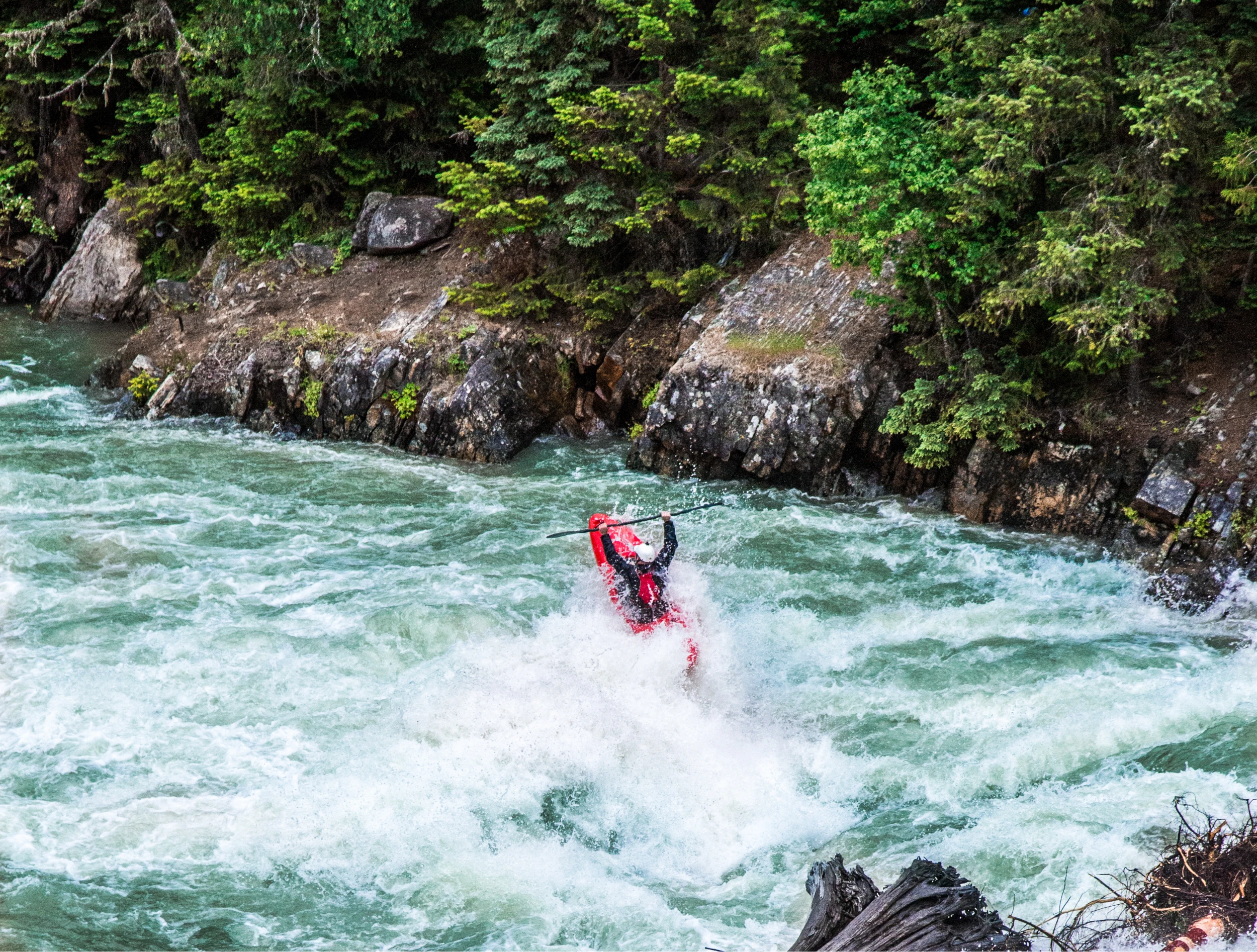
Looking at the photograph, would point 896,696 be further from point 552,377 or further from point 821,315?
point 552,377

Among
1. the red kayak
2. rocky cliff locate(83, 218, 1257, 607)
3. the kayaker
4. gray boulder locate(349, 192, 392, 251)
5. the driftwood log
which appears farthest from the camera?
gray boulder locate(349, 192, 392, 251)

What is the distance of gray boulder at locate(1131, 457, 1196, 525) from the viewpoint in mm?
10391

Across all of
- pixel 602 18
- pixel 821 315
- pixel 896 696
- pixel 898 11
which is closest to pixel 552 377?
pixel 821 315

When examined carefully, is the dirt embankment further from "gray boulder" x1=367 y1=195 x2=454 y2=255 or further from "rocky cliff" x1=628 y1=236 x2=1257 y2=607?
"rocky cliff" x1=628 y1=236 x2=1257 y2=607

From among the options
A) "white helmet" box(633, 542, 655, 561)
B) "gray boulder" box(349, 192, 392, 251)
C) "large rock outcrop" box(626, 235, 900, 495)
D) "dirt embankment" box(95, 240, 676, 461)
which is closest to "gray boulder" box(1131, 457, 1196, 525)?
Result: "large rock outcrop" box(626, 235, 900, 495)

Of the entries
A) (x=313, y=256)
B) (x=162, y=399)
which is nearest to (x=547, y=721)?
(x=162, y=399)

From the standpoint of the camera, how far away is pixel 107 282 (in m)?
21.2

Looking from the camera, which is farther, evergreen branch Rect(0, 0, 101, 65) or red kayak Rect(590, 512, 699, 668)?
evergreen branch Rect(0, 0, 101, 65)

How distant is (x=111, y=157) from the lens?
71.7ft

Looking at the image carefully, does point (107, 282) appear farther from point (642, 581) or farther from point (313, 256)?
point (642, 581)

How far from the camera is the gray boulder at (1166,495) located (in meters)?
10.4

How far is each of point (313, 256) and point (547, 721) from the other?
12.3 metres

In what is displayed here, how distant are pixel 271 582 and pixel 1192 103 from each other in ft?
32.6

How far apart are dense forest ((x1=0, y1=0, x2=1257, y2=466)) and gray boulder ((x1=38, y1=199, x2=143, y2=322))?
420mm
